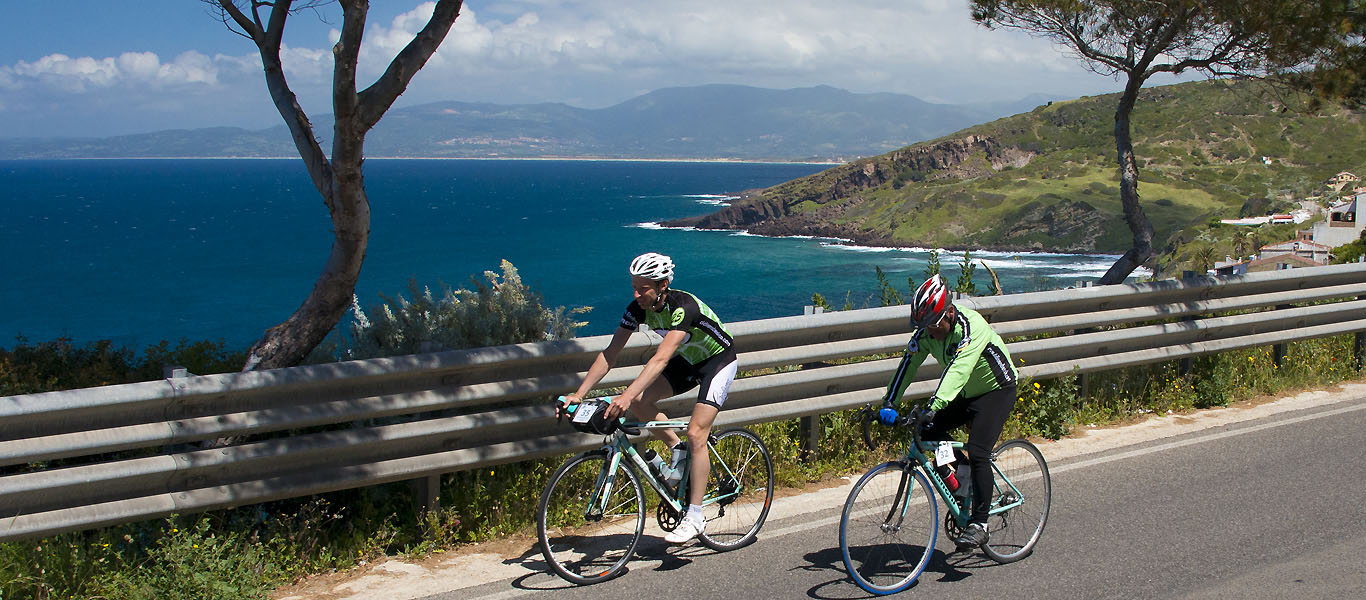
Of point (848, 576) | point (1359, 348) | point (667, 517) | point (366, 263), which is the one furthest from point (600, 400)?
point (366, 263)

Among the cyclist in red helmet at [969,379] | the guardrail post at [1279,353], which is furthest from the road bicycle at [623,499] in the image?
the guardrail post at [1279,353]

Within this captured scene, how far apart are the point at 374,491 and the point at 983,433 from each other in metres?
3.25

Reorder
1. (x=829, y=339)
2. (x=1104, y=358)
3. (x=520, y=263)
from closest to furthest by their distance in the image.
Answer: (x=829, y=339)
(x=1104, y=358)
(x=520, y=263)

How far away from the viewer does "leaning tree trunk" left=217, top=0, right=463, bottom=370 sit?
617 cm

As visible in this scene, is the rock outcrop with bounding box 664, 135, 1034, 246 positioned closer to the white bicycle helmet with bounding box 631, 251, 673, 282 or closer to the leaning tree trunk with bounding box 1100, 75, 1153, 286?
the leaning tree trunk with bounding box 1100, 75, 1153, 286

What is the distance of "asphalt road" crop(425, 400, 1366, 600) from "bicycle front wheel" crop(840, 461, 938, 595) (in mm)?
112

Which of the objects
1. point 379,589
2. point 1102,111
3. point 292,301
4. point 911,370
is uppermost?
point 1102,111

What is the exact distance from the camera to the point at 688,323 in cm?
558

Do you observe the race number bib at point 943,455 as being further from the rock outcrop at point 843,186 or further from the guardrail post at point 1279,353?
the rock outcrop at point 843,186

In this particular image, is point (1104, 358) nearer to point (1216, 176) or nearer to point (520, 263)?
point (520, 263)

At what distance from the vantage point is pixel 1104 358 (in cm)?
879

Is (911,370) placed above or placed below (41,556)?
above

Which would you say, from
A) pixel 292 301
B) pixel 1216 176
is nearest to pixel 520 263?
pixel 292 301

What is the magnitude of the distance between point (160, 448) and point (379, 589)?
1.36 meters
